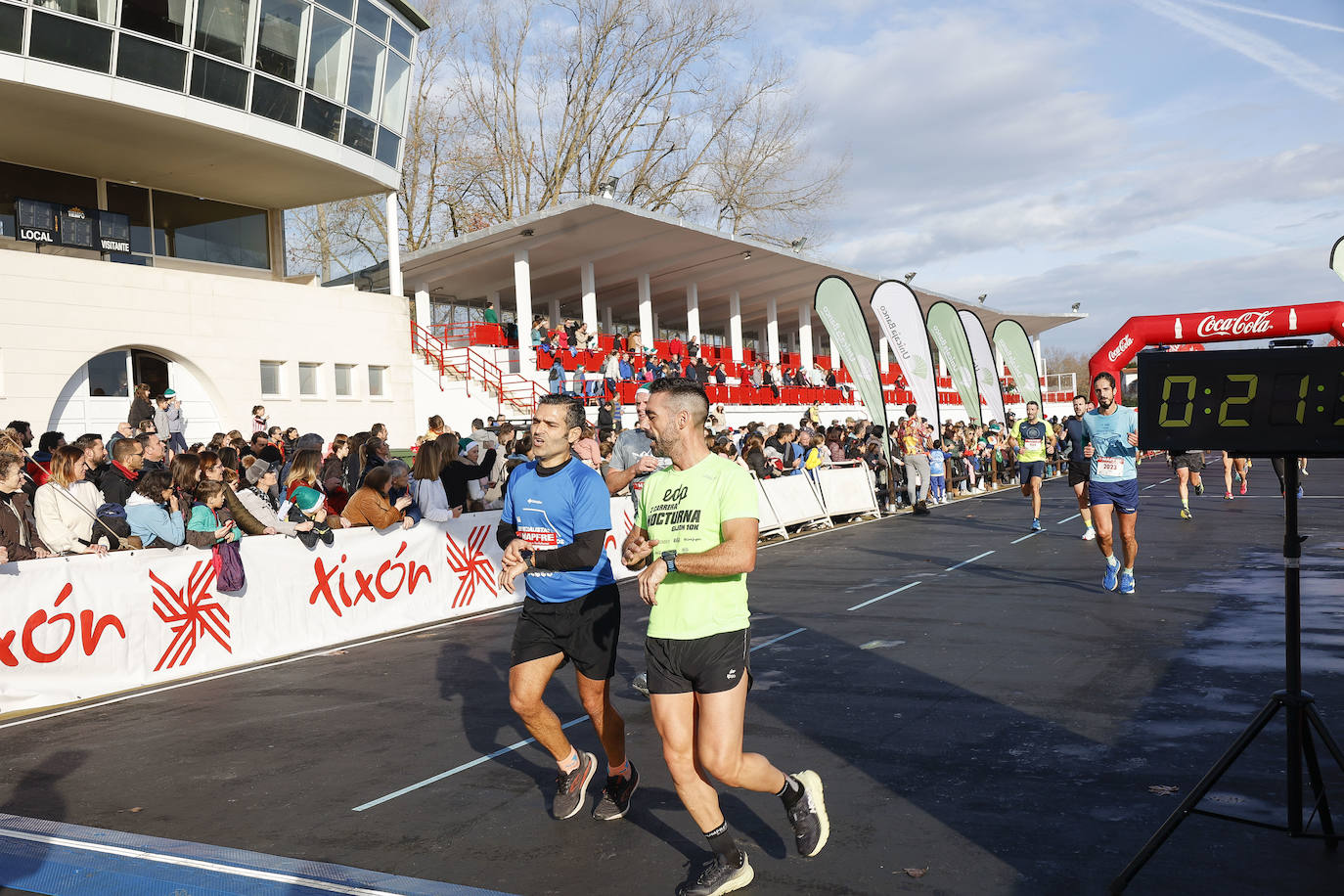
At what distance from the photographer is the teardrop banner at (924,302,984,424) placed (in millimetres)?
26188

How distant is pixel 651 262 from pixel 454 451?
27.1m

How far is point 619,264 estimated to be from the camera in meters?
36.9

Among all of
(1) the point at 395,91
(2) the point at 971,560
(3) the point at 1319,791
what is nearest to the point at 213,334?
(1) the point at 395,91

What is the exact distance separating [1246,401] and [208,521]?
835cm

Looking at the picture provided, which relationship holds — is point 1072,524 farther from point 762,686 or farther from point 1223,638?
point 762,686

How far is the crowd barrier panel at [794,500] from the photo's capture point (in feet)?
58.6

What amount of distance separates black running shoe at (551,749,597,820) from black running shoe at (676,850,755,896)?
1020mm

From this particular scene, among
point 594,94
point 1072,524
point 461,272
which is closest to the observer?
point 1072,524

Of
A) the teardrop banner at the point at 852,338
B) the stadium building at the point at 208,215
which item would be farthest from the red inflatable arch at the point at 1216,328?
the stadium building at the point at 208,215

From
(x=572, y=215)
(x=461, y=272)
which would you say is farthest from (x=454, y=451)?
(x=461, y=272)

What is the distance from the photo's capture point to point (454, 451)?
11078mm

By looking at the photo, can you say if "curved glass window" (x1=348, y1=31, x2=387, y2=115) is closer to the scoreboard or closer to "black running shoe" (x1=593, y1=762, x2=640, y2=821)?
the scoreboard

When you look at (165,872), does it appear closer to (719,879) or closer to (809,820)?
(719,879)

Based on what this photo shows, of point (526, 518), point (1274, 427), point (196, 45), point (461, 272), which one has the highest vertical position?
point (196, 45)
